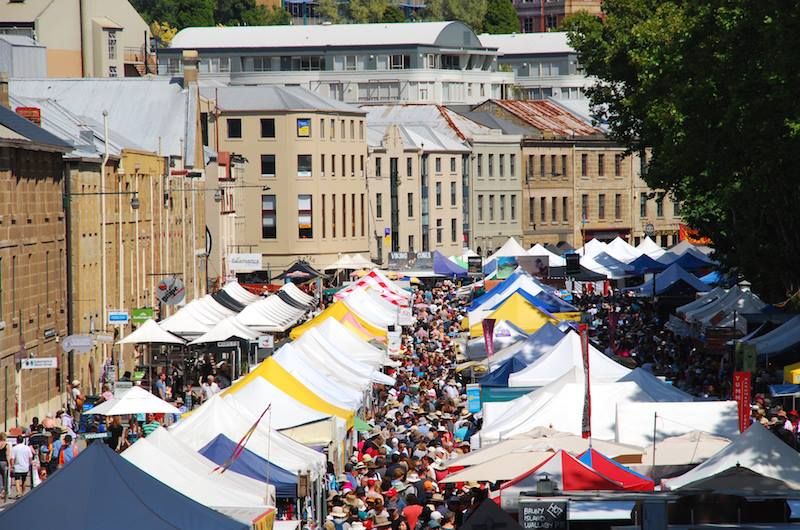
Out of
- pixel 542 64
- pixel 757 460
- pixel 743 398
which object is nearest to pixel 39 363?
pixel 743 398

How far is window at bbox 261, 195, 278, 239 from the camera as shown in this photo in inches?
4048

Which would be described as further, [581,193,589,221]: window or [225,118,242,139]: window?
[581,193,589,221]: window

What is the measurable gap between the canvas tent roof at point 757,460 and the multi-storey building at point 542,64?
13815cm

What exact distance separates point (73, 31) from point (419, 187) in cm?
2949

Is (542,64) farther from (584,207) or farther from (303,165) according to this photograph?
(303,165)

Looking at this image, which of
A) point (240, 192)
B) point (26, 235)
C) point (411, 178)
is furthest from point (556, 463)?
point (411, 178)

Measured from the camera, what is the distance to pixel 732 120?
124 ft

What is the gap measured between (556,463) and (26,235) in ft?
78.8

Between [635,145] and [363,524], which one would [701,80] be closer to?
[363,524]

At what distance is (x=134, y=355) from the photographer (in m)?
55.3

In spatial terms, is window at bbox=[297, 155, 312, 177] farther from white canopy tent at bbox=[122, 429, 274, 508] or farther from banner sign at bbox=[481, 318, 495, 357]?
white canopy tent at bbox=[122, 429, 274, 508]

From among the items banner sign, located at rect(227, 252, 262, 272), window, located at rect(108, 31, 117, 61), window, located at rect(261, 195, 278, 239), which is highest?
window, located at rect(108, 31, 117, 61)

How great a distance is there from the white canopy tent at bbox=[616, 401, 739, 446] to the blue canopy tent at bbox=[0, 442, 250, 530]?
9942 mm

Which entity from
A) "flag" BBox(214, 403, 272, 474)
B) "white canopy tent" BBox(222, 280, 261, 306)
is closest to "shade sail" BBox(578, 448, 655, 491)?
"flag" BBox(214, 403, 272, 474)
